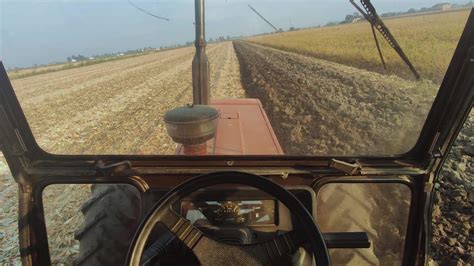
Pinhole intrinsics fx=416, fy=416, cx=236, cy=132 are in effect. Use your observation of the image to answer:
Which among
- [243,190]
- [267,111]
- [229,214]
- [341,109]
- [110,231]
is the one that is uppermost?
[243,190]

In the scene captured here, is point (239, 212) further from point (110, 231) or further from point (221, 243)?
point (110, 231)

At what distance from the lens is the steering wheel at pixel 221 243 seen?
4.61ft

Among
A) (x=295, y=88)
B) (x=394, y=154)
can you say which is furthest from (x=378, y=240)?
(x=295, y=88)

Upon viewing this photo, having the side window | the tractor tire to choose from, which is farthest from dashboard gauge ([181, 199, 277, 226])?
the tractor tire

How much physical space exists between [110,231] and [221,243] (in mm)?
842

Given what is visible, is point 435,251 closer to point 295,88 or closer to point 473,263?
point 473,263

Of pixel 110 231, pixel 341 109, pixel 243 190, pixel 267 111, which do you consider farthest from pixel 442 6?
Answer: pixel 267 111

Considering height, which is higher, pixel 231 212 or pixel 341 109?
pixel 231 212

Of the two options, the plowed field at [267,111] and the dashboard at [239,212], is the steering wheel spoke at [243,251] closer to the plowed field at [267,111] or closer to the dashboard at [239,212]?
the dashboard at [239,212]

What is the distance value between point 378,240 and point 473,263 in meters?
1.44

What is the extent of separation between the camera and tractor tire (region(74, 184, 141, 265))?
2043mm

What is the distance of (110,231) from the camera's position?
2.07 m

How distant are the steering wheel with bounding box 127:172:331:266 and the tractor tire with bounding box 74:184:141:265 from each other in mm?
619

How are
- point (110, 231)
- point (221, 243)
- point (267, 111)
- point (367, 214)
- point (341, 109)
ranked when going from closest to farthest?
point (221, 243), point (110, 231), point (367, 214), point (341, 109), point (267, 111)
